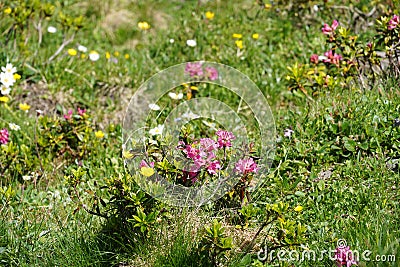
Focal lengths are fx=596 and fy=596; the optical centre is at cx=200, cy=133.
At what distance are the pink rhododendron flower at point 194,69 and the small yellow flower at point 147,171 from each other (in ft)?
6.04

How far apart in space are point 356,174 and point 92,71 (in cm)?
278

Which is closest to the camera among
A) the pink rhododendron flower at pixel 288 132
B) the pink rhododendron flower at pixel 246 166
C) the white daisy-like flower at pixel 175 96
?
the pink rhododendron flower at pixel 246 166

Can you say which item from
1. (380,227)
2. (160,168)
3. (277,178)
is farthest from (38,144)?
(380,227)

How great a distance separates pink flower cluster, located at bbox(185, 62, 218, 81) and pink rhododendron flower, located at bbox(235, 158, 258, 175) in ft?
5.64

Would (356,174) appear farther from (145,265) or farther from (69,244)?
(69,244)

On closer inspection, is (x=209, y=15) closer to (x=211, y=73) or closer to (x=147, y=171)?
(x=211, y=73)

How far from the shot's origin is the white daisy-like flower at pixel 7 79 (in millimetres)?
4707

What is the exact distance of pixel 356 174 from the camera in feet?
11.1

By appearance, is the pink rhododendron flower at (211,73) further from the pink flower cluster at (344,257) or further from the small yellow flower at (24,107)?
the pink flower cluster at (344,257)

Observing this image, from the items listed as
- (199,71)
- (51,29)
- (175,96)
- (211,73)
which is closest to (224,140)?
(175,96)

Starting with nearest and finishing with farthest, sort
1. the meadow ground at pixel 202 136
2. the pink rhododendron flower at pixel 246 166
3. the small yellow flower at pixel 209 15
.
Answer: the meadow ground at pixel 202 136 → the pink rhododendron flower at pixel 246 166 → the small yellow flower at pixel 209 15

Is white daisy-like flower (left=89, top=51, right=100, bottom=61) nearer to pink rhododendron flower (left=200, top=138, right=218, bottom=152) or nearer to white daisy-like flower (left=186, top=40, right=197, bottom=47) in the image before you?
white daisy-like flower (left=186, top=40, right=197, bottom=47)

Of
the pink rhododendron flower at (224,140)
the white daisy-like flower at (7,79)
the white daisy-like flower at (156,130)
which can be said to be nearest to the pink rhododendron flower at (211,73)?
the white daisy-like flower at (156,130)

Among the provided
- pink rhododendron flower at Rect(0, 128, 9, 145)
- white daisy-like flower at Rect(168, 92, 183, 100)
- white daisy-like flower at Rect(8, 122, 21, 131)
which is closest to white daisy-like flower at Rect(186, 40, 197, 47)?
white daisy-like flower at Rect(168, 92, 183, 100)
